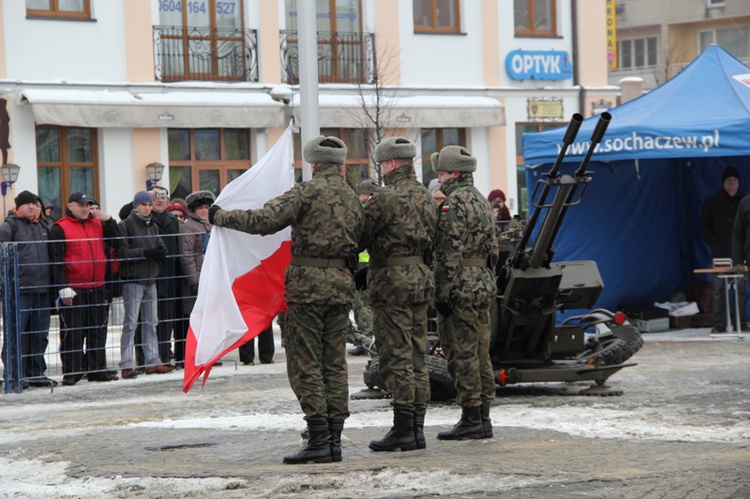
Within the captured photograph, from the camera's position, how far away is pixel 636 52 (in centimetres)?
6269

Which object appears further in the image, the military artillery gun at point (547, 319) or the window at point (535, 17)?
the window at point (535, 17)

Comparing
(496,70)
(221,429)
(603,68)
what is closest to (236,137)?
(496,70)

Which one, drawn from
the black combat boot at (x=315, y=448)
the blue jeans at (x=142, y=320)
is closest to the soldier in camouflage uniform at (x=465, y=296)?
the black combat boot at (x=315, y=448)

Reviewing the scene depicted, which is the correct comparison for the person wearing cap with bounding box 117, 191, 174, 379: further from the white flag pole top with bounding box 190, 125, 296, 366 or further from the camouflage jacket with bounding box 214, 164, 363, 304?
the camouflage jacket with bounding box 214, 164, 363, 304

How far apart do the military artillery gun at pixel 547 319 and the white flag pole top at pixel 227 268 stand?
1.96 meters

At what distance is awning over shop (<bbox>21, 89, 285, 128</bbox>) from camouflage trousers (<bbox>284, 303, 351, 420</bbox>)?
16.9 metres

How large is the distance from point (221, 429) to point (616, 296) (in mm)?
8192

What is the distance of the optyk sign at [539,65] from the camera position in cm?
3060

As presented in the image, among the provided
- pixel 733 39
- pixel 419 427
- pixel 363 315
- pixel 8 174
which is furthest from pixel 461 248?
pixel 733 39

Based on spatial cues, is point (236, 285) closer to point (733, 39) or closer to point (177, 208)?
point (177, 208)

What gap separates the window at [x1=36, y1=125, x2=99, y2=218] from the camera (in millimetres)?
25250

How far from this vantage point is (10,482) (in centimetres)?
808

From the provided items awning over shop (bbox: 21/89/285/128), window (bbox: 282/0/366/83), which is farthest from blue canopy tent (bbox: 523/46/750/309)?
window (bbox: 282/0/366/83)

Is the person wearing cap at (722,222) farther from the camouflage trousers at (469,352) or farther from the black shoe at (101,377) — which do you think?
the camouflage trousers at (469,352)
